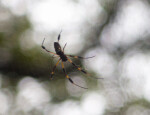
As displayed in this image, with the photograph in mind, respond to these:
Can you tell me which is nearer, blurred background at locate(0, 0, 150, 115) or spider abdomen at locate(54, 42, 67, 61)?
spider abdomen at locate(54, 42, 67, 61)

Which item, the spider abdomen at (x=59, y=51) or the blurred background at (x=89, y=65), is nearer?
the spider abdomen at (x=59, y=51)

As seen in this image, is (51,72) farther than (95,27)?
No

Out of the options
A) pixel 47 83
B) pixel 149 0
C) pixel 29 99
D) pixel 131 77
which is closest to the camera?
pixel 131 77

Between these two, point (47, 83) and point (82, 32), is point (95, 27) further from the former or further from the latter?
point (47, 83)

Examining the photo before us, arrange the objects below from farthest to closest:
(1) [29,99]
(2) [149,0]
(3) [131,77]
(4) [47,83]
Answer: (4) [47,83] < (1) [29,99] < (2) [149,0] < (3) [131,77]

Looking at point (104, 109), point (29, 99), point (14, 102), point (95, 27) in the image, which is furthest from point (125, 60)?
point (14, 102)

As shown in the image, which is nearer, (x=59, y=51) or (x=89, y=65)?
(x=59, y=51)

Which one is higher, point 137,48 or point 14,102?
point 137,48

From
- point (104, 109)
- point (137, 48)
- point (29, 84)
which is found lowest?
point (104, 109)
